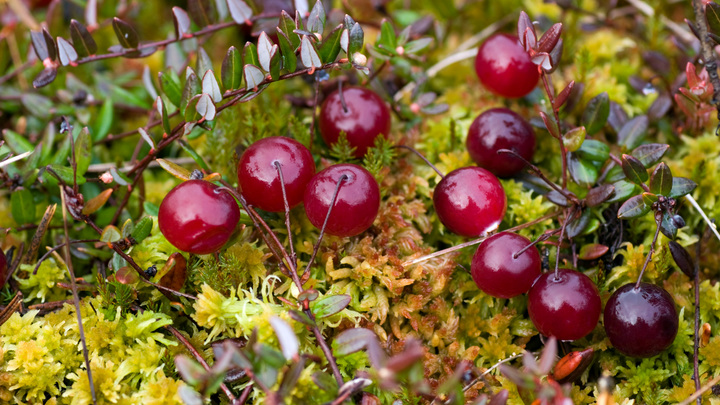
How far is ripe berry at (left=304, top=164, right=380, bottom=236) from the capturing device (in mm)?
1788

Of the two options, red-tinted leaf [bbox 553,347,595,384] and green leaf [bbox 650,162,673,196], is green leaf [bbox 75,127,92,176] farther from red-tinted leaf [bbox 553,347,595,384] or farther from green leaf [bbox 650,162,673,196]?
green leaf [bbox 650,162,673,196]

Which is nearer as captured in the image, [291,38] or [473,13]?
[291,38]

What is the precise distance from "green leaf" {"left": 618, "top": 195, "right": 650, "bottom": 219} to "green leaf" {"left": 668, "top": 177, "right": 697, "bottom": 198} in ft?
0.39

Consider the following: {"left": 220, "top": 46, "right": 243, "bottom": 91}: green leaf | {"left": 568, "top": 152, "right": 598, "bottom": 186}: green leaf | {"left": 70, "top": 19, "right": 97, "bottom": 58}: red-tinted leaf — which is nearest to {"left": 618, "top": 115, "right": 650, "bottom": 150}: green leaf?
{"left": 568, "top": 152, "right": 598, "bottom": 186}: green leaf

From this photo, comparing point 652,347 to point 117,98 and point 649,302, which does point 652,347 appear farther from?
point 117,98

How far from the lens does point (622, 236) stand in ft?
7.00

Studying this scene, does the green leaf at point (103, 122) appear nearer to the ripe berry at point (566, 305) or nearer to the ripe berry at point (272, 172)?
the ripe berry at point (272, 172)

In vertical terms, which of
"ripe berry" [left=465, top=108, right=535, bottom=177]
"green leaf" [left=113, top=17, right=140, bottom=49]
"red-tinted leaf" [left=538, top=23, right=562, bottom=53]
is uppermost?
"green leaf" [left=113, top=17, right=140, bottom=49]

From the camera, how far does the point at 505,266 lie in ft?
5.95

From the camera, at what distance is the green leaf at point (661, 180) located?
180cm

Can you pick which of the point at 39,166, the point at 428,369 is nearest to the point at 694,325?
the point at 428,369

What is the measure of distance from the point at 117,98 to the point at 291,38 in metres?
1.24

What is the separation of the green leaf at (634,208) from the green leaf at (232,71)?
146cm

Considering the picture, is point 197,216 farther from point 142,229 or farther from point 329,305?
point 329,305
